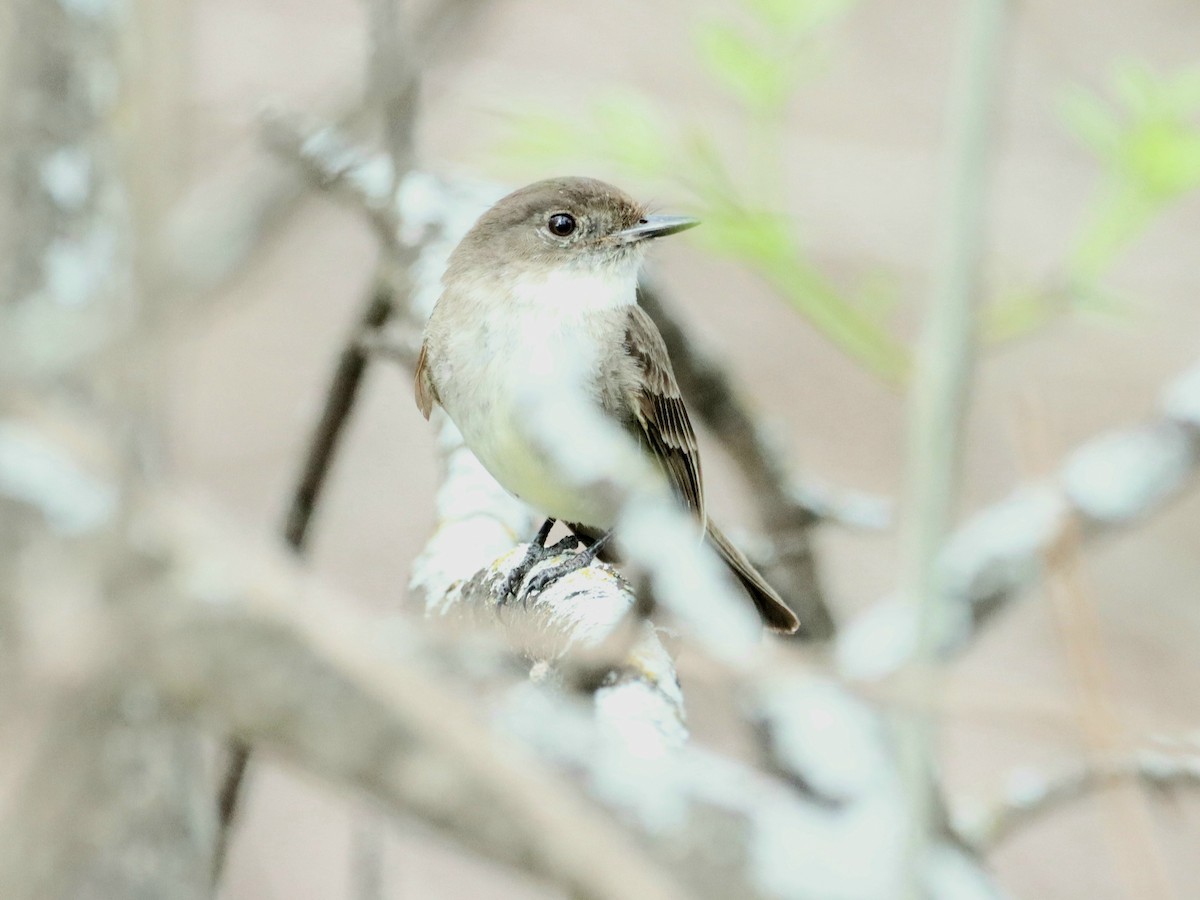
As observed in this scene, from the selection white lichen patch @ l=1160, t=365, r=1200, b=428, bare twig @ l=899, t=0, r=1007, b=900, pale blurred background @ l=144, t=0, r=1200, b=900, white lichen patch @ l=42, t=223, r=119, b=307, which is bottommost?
pale blurred background @ l=144, t=0, r=1200, b=900

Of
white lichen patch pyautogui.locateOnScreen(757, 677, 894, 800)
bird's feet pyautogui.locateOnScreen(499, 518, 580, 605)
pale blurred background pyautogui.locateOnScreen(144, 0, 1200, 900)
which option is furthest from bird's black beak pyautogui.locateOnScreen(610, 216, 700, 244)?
pale blurred background pyautogui.locateOnScreen(144, 0, 1200, 900)

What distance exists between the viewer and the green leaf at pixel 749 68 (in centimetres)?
306

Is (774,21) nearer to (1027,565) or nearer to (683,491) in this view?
(683,491)

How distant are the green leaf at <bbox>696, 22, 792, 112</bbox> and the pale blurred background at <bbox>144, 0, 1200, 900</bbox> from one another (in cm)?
166

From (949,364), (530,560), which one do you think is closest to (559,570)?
(530,560)

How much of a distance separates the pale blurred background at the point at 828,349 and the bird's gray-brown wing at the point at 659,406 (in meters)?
1.66

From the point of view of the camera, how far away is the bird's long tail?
2.94 m

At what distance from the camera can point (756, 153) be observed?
312 cm

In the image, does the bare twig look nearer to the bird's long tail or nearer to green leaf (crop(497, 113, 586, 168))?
the bird's long tail

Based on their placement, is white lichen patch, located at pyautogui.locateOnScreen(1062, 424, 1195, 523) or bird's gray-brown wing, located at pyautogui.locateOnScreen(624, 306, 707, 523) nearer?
white lichen patch, located at pyautogui.locateOnScreen(1062, 424, 1195, 523)

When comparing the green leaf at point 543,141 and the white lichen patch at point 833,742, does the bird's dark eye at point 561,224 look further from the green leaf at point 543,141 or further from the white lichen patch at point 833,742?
the white lichen patch at point 833,742

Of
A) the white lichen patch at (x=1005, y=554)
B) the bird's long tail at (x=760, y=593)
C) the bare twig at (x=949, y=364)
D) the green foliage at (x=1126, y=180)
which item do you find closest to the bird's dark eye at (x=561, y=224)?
the bird's long tail at (x=760, y=593)

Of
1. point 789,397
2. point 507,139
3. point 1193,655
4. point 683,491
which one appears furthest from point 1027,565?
point 789,397

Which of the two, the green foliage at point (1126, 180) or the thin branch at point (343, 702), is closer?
the thin branch at point (343, 702)
